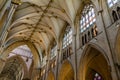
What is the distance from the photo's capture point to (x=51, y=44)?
74.2 feet

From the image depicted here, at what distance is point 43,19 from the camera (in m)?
20.4

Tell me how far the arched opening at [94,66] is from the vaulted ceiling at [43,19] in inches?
187

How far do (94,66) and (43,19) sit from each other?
381 inches

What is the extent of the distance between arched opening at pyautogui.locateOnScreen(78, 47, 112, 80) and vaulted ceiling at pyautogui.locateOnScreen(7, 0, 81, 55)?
187 inches

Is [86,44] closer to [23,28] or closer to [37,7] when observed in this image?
[37,7]

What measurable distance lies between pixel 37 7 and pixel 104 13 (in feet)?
31.4

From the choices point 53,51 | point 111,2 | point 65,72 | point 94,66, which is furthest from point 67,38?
point 111,2

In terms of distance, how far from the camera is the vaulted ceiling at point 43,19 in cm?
1695

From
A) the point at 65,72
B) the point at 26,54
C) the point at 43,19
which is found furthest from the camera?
the point at 26,54

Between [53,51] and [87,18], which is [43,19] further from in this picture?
[87,18]

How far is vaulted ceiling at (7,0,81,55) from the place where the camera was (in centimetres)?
1695

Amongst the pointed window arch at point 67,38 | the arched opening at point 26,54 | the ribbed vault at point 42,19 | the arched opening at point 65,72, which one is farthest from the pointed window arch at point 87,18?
the arched opening at point 26,54

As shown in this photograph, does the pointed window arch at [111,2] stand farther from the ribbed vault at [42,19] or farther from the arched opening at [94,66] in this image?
the ribbed vault at [42,19]

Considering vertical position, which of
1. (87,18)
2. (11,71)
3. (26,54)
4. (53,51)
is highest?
(26,54)
